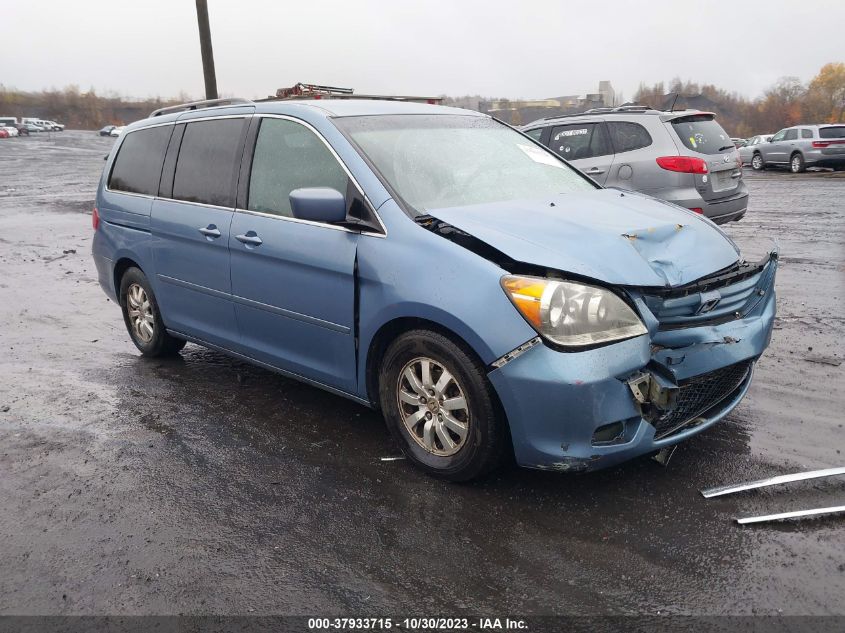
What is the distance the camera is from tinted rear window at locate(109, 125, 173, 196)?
5.49 metres

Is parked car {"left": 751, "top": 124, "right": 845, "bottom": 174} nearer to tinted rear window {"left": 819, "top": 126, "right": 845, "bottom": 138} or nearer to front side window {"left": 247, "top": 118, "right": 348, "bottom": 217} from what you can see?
tinted rear window {"left": 819, "top": 126, "right": 845, "bottom": 138}

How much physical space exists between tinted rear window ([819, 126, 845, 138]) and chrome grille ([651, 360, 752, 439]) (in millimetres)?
24704

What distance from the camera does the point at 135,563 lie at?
3.05 m

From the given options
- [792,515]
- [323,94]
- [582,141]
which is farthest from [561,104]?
[792,515]

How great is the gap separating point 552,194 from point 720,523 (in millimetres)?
2047

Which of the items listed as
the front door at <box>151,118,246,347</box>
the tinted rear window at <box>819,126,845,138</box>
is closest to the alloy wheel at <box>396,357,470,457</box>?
the front door at <box>151,118,246,347</box>

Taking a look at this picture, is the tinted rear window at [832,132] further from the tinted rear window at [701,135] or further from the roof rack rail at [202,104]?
the roof rack rail at [202,104]

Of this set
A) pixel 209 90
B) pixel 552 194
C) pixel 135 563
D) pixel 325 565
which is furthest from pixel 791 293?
pixel 209 90

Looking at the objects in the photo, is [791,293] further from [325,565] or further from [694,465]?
[325,565]

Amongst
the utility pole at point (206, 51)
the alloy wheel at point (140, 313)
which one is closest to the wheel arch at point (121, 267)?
the alloy wheel at point (140, 313)

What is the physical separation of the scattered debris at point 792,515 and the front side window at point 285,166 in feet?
8.29

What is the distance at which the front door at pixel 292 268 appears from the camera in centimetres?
392

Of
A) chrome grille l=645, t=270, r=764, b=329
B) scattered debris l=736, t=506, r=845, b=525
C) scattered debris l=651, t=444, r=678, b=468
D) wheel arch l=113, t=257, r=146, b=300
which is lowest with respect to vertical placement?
scattered debris l=736, t=506, r=845, b=525

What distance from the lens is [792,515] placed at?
3176 mm
